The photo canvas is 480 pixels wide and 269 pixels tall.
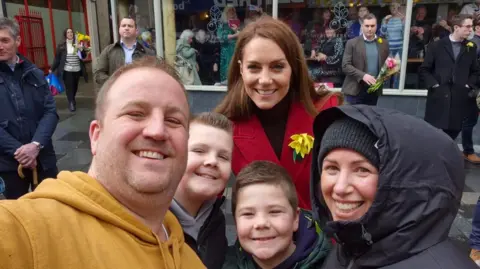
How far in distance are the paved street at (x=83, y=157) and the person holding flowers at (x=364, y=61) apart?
196 cm

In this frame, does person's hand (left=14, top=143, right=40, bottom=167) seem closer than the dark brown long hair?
No

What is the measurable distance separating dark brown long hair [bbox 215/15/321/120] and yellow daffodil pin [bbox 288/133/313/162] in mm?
155

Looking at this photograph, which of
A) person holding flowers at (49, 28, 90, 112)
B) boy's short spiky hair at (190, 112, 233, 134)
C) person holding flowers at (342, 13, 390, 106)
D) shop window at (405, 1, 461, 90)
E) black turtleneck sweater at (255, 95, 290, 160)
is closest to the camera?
boy's short spiky hair at (190, 112, 233, 134)

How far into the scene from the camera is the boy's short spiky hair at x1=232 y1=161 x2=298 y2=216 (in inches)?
81.3

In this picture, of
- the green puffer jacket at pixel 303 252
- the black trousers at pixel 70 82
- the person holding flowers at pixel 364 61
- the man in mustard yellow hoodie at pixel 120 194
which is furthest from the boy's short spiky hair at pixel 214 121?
the black trousers at pixel 70 82

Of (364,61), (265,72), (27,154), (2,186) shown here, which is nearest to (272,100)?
(265,72)

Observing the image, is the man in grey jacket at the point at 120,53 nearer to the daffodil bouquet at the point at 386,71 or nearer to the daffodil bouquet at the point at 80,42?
the daffodil bouquet at the point at 386,71

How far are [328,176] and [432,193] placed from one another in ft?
1.40

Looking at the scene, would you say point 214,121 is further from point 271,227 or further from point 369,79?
point 369,79

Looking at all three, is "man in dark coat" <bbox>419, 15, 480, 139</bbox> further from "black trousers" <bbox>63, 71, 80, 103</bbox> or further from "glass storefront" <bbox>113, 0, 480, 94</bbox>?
"black trousers" <bbox>63, 71, 80, 103</bbox>

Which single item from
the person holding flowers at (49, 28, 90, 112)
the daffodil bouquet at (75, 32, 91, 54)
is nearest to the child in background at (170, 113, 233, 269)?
the person holding flowers at (49, 28, 90, 112)

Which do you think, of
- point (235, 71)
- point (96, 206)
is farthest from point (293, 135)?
point (96, 206)

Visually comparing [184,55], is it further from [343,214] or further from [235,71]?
[343,214]

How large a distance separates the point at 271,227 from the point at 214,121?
644 millimetres
